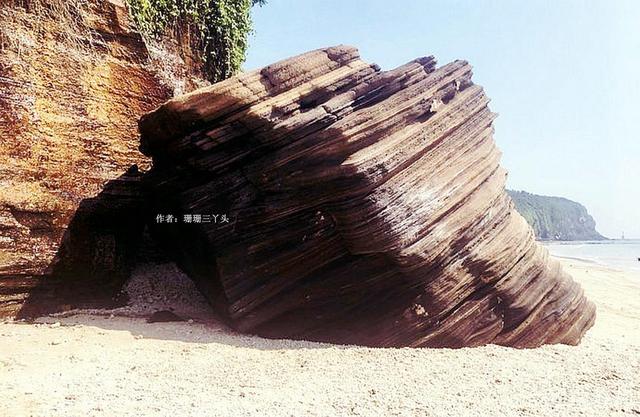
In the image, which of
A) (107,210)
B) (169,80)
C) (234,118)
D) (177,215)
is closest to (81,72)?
(169,80)

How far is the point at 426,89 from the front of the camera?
30.0 ft

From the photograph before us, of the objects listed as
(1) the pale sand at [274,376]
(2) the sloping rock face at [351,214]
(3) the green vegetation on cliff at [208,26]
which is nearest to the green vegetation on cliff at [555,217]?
(3) the green vegetation on cliff at [208,26]

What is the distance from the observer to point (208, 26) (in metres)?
13.6

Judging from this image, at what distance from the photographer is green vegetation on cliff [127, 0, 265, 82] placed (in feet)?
40.0

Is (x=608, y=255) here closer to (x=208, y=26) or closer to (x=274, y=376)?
(x=208, y=26)

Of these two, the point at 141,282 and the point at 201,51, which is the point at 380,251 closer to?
the point at 141,282

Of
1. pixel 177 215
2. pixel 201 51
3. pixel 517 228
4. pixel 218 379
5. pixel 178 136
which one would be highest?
pixel 201 51

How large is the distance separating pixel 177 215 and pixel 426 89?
6069 millimetres

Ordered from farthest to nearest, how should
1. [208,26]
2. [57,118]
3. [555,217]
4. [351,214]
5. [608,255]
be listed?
[555,217] < [608,255] < [208,26] < [57,118] < [351,214]

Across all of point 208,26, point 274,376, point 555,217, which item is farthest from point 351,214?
point 555,217

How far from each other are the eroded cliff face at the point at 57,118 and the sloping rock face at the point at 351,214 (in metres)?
2.13

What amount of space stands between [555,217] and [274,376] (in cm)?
17086

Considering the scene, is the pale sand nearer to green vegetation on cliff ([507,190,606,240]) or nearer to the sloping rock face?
the sloping rock face

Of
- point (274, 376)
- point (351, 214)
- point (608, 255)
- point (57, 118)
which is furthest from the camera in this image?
point (608, 255)
